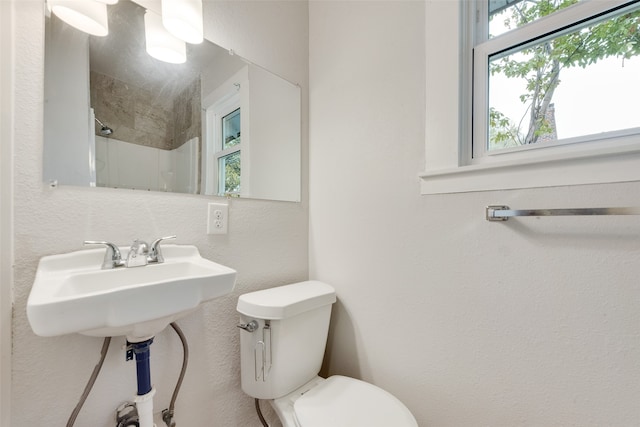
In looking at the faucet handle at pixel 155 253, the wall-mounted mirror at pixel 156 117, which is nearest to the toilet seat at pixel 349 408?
the faucet handle at pixel 155 253

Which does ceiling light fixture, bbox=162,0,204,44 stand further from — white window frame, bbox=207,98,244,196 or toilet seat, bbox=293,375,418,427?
toilet seat, bbox=293,375,418,427

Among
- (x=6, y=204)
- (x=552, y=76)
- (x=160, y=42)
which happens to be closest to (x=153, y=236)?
(x=6, y=204)

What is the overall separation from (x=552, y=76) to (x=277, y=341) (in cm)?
123

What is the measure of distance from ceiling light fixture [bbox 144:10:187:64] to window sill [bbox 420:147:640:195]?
38.0 inches

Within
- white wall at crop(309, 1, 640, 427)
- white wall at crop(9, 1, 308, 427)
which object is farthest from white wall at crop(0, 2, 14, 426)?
white wall at crop(309, 1, 640, 427)

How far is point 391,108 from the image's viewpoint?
1.03 metres

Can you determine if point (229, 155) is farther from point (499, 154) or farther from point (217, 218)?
point (499, 154)

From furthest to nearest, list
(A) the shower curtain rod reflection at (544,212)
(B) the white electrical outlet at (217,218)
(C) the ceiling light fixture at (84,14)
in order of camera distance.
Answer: (B) the white electrical outlet at (217,218) < (C) the ceiling light fixture at (84,14) < (A) the shower curtain rod reflection at (544,212)

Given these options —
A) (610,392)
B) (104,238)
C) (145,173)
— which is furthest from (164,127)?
(610,392)

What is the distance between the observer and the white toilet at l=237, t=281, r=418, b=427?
0.82m

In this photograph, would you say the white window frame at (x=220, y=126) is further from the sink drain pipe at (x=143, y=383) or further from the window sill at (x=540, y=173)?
the window sill at (x=540, y=173)

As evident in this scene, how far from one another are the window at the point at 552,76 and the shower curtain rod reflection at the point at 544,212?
0.16 metres

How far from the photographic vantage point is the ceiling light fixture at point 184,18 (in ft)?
2.76

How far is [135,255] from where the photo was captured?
760 mm
